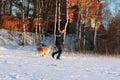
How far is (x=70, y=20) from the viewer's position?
54625 millimetres

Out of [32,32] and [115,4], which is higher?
[115,4]

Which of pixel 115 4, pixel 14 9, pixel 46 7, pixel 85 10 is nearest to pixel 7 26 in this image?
pixel 14 9

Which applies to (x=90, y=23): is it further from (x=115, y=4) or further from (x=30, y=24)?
(x=30, y=24)

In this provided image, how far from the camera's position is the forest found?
4675 centimetres

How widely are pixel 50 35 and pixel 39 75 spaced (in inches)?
1495

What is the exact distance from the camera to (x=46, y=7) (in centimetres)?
4994

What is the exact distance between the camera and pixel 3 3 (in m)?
51.1

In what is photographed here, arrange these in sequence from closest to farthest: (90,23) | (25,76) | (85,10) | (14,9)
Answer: (25,76) → (85,10) → (14,9) → (90,23)

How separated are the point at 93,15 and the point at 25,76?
39979mm

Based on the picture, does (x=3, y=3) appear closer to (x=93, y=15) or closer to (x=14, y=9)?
(x=14, y=9)

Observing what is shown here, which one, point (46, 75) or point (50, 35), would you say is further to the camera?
point (50, 35)

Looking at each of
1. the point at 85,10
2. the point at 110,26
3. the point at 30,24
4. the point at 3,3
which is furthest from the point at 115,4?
the point at 3,3

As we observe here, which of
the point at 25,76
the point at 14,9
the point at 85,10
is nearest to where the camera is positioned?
the point at 25,76

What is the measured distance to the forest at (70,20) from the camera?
4675cm
